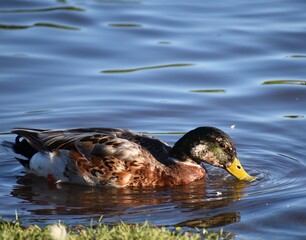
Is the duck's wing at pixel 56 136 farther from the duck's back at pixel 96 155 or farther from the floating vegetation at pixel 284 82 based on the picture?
the floating vegetation at pixel 284 82

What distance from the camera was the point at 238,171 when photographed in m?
10.2

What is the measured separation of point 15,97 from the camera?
1291 centimetres

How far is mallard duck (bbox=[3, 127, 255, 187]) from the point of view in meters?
10.1

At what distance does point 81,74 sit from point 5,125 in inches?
91.5

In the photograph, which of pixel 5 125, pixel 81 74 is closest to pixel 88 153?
pixel 5 125

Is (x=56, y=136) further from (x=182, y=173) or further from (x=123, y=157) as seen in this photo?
(x=182, y=173)

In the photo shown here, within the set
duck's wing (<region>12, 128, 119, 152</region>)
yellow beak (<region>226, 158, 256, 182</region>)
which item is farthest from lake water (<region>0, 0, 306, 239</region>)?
duck's wing (<region>12, 128, 119, 152</region>)

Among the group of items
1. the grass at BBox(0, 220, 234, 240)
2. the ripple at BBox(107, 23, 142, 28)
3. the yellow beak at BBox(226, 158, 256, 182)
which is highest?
the ripple at BBox(107, 23, 142, 28)

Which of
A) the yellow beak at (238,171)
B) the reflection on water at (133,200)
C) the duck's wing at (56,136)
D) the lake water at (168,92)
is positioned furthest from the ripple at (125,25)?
the yellow beak at (238,171)

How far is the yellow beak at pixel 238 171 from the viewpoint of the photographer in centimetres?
1020

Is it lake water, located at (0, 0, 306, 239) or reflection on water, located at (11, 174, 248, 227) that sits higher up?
lake water, located at (0, 0, 306, 239)

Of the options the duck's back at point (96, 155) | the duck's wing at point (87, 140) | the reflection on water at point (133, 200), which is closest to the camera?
the reflection on water at point (133, 200)

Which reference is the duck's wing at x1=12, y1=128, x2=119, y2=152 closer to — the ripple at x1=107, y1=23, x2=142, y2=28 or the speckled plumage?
the speckled plumage

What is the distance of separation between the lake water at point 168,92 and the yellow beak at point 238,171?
0.47 ft
